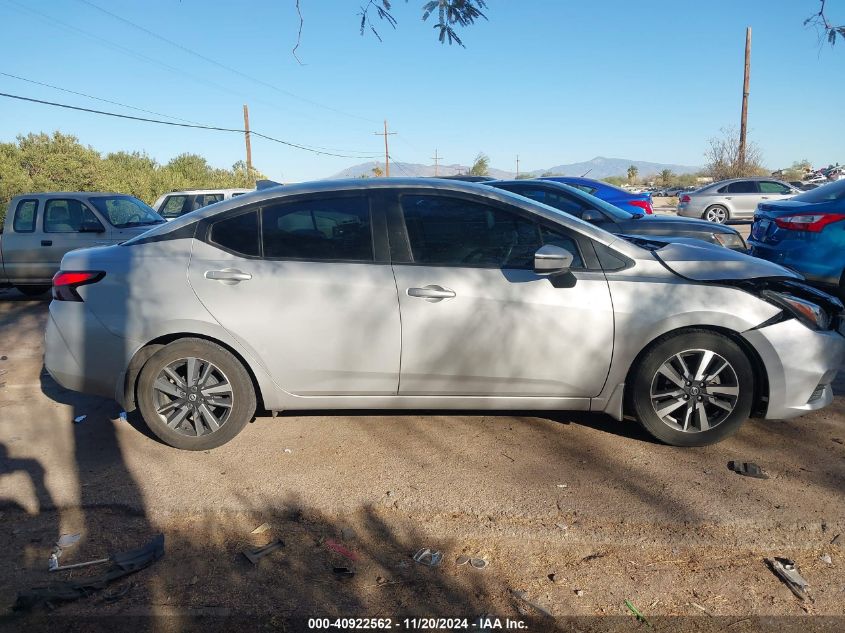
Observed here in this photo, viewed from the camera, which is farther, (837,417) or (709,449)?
(837,417)

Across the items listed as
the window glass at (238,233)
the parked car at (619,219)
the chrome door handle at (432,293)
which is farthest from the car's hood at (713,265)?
the parked car at (619,219)

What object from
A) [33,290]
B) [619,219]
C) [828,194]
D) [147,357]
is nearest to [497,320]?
[147,357]

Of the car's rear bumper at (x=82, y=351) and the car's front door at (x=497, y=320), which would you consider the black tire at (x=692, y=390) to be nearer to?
the car's front door at (x=497, y=320)

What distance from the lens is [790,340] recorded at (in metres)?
3.91

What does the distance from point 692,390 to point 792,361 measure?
60cm

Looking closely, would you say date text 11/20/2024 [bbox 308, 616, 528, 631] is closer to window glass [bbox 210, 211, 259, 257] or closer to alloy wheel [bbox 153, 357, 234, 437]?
alloy wheel [bbox 153, 357, 234, 437]

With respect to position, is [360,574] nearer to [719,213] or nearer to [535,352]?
[535,352]

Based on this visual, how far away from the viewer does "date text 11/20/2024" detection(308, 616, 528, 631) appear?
8.31ft

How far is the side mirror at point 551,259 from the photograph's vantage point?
12.7 ft

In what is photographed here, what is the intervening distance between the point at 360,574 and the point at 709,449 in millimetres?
2406

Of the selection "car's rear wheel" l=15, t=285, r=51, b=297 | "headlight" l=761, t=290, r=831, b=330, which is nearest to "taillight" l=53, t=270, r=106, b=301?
"headlight" l=761, t=290, r=831, b=330

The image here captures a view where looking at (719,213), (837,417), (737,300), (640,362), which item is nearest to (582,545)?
(640,362)

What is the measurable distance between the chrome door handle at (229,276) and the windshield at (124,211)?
6797mm

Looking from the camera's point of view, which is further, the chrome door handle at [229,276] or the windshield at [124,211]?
the windshield at [124,211]
